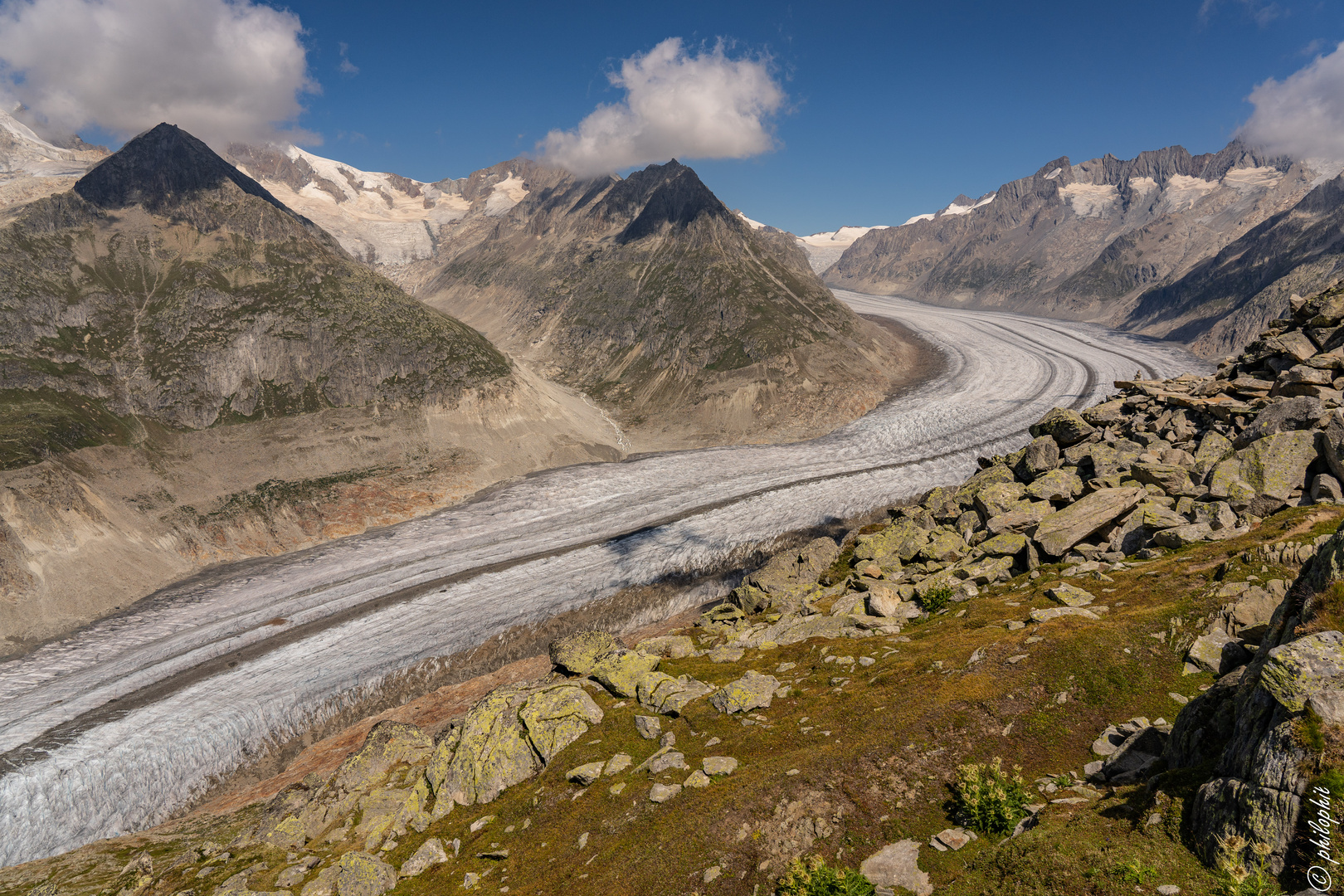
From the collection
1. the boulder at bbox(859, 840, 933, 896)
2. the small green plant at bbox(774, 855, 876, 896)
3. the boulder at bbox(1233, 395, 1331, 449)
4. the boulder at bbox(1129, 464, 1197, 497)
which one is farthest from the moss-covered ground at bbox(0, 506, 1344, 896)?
the boulder at bbox(1233, 395, 1331, 449)

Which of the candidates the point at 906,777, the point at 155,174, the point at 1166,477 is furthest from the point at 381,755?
the point at 155,174

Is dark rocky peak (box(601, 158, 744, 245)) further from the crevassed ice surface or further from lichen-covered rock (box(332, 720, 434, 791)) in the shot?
lichen-covered rock (box(332, 720, 434, 791))

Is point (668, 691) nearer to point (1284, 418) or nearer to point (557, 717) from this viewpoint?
point (557, 717)

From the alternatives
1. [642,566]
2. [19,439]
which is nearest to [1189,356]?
[642,566]

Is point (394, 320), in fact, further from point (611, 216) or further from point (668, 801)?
point (611, 216)

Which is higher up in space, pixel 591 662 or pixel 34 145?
pixel 34 145

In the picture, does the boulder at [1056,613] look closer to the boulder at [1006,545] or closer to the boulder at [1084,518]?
the boulder at [1084,518]
